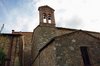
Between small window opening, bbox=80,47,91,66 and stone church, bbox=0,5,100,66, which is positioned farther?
small window opening, bbox=80,47,91,66

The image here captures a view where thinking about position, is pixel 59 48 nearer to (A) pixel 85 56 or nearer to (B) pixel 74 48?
(B) pixel 74 48

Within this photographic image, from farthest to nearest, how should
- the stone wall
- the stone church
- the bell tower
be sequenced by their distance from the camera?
the bell tower < the stone church < the stone wall

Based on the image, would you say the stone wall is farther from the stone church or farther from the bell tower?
the bell tower

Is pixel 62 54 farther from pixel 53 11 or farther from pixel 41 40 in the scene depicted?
pixel 53 11

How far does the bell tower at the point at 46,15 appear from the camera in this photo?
52.4ft

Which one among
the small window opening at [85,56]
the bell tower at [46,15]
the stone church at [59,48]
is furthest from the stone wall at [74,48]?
the bell tower at [46,15]

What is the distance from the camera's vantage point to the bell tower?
15961 mm

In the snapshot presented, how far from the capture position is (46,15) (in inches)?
639

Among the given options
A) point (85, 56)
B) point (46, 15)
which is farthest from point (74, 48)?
point (46, 15)

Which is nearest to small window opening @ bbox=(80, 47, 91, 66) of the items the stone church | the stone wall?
the stone church

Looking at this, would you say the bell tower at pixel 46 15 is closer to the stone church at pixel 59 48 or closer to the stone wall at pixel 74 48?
the stone church at pixel 59 48

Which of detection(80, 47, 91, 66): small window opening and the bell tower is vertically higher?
the bell tower

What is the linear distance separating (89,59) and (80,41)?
1502mm

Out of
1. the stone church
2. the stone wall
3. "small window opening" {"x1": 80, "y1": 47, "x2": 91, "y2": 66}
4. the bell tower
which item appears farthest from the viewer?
the bell tower
